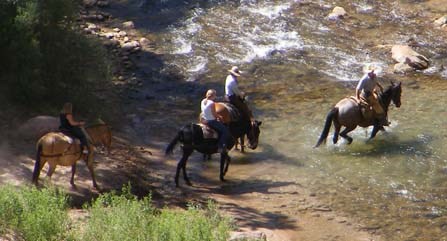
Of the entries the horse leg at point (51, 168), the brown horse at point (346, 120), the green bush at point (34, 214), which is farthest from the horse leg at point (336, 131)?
the green bush at point (34, 214)

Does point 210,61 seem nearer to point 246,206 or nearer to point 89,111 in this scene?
point 89,111

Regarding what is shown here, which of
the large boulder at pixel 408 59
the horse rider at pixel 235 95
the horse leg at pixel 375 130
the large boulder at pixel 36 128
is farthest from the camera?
the large boulder at pixel 408 59

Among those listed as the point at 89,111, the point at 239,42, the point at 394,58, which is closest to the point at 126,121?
the point at 89,111

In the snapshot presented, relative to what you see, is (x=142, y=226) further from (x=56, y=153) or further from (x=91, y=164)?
(x=91, y=164)

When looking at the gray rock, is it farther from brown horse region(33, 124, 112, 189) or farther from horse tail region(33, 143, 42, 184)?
horse tail region(33, 143, 42, 184)

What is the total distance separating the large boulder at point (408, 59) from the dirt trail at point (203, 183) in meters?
7.70

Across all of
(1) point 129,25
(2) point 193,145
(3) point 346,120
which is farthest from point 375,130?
(1) point 129,25

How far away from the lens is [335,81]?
24688 mm

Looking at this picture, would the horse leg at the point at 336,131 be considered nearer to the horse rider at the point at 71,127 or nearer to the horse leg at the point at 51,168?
the horse rider at the point at 71,127

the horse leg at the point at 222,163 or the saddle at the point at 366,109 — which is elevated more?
the saddle at the point at 366,109

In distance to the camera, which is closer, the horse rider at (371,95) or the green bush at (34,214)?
the green bush at (34,214)

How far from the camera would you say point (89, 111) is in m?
21.4

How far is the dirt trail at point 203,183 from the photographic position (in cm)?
1595

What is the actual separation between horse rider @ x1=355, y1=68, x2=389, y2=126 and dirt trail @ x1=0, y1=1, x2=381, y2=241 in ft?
9.85
